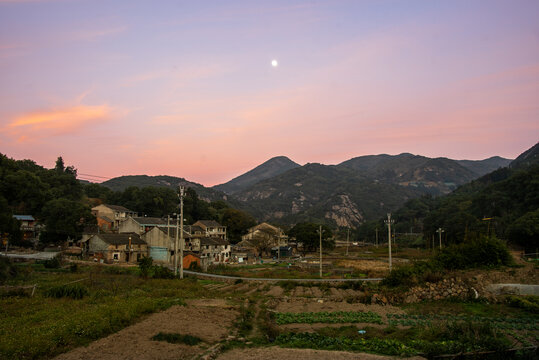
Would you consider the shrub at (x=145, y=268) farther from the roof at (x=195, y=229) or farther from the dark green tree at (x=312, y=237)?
the dark green tree at (x=312, y=237)

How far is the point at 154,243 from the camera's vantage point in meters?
48.8

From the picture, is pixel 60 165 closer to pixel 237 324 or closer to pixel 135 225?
pixel 135 225

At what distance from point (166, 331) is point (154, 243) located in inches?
1436

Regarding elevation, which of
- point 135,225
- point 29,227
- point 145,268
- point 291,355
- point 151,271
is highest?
point 135,225

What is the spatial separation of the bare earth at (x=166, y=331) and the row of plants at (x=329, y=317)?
2792 millimetres

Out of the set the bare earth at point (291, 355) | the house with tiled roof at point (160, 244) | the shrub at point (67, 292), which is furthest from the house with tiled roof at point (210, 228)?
the bare earth at point (291, 355)

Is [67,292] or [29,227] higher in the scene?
[29,227]

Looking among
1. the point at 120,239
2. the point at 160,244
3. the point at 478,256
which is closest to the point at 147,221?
the point at 160,244

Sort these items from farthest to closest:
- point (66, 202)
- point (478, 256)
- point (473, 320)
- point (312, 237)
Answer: point (312, 237) < point (66, 202) < point (478, 256) < point (473, 320)

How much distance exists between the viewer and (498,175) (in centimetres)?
15412

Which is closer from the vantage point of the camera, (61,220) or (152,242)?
(152,242)

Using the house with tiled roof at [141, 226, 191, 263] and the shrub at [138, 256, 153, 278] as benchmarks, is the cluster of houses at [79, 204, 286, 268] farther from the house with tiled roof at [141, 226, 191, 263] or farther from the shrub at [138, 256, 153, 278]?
the shrub at [138, 256, 153, 278]

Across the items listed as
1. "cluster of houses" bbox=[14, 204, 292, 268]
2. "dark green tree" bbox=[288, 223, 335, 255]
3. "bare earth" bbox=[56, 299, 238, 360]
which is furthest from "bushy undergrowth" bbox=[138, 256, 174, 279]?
"dark green tree" bbox=[288, 223, 335, 255]

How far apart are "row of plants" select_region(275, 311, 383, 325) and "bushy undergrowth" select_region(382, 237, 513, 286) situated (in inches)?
351
